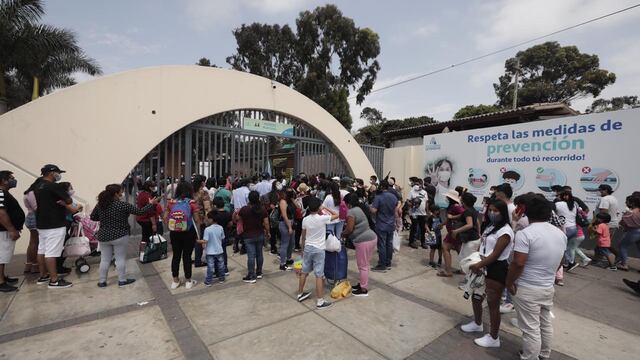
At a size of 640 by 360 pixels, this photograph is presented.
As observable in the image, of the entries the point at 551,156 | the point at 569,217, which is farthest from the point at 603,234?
the point at 551,156

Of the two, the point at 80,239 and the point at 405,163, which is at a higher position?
the point at 405,163

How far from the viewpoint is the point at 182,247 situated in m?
4.45

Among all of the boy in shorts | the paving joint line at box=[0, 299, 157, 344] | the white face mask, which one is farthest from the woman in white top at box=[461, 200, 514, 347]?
the white face mask

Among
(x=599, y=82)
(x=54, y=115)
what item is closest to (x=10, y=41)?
(x=54, y=115)

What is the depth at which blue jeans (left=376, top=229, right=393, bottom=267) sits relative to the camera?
547 centimetres

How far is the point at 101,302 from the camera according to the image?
4.04 m

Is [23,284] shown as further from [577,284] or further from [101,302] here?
[577,284]

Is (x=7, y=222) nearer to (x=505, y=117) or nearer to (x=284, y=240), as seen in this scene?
(x=284, y=240)

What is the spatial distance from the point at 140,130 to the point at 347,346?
22.1ft

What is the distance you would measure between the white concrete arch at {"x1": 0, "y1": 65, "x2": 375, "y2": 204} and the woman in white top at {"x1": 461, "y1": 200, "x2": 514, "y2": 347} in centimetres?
723

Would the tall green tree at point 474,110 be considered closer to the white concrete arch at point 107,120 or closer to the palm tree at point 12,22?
the white concrete arch at point 107,120

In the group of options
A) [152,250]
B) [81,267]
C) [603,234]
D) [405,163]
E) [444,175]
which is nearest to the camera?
[81,267]

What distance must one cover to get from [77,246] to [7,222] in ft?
3.02

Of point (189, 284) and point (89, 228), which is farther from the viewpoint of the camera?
point (89, 228)
